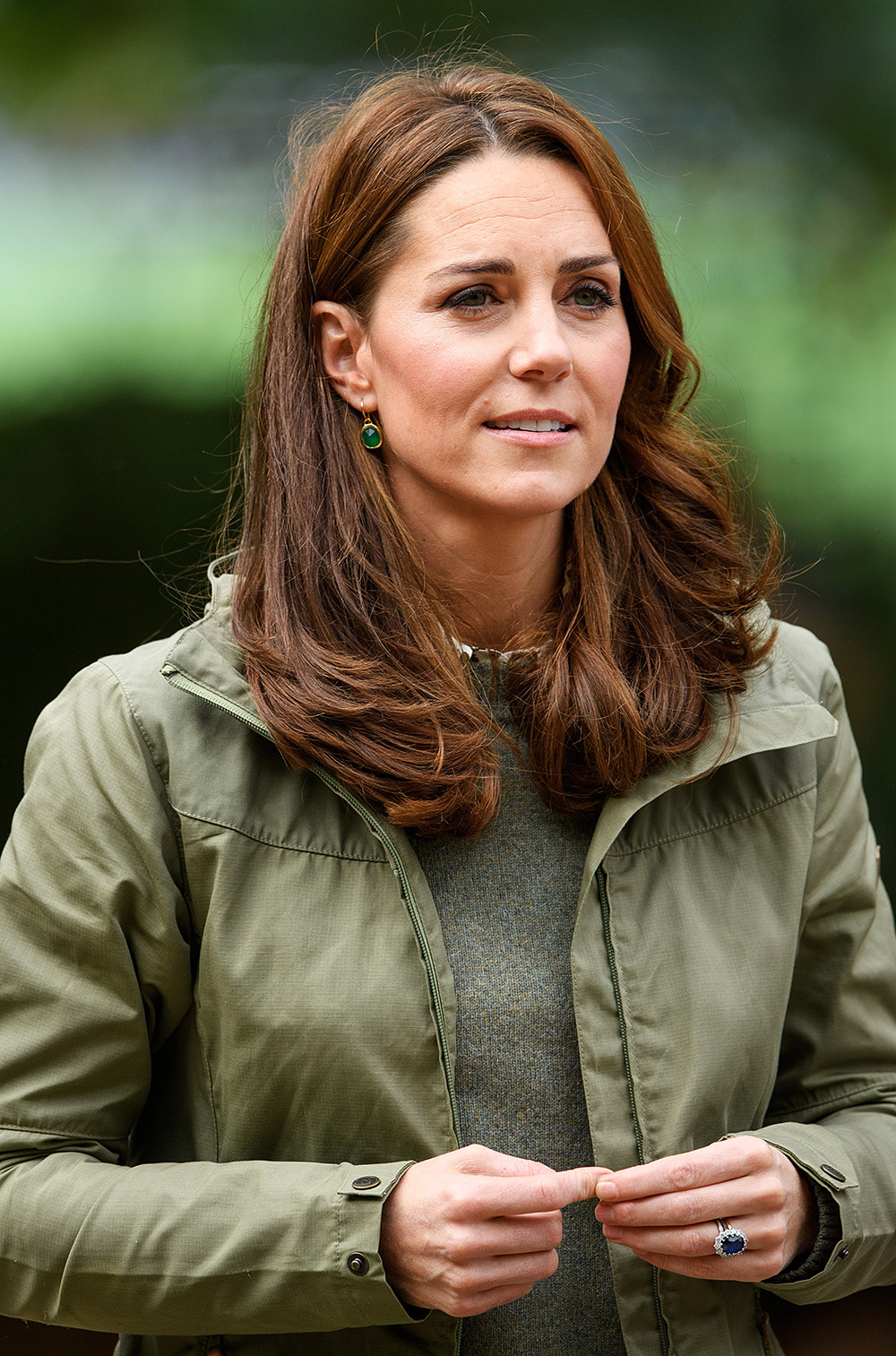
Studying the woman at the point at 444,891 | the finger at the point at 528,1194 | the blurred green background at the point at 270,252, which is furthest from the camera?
the blurred green background at the point at 270,252

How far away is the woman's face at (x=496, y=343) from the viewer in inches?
67.4

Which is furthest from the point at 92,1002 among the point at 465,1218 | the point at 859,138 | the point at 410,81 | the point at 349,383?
the point at 859,138

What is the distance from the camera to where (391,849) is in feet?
5.29

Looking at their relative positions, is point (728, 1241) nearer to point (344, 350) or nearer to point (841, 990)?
point (841, 990)

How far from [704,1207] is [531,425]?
3.19ft

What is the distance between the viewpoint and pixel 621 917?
167 cm

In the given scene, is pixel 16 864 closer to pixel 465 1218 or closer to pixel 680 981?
pixel 465 1218

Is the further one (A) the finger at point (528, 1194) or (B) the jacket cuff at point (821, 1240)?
(B) the jacket cuff at point (821, 1240)

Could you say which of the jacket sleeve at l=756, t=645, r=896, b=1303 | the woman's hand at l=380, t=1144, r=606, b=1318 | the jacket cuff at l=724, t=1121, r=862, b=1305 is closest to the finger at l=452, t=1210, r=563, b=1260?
the woman's hand at l=380, t=1144, r=606, b=1318

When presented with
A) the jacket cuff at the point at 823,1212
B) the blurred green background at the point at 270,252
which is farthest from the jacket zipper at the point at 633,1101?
the blurred green background at the point at 270,252

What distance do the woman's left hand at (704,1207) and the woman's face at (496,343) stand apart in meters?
0.83

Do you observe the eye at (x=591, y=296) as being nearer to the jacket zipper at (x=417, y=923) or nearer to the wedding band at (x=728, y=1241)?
the jacket zipper at (x=417, y=923)

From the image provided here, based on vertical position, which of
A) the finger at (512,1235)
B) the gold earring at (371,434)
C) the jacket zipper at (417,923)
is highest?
the gold earring at (371,434)

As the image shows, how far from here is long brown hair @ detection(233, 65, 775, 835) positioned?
1675 millimetres
